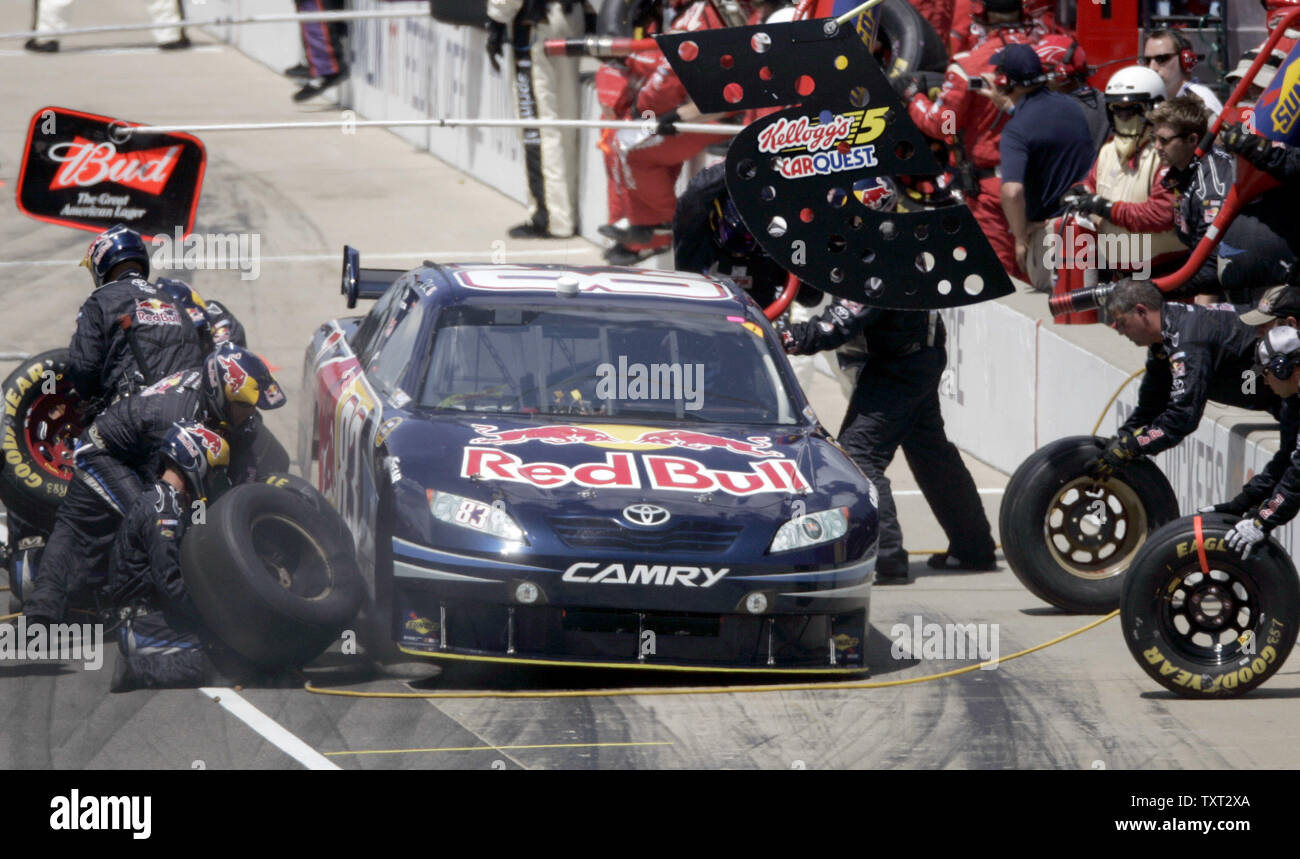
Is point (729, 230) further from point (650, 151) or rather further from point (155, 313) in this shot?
point (650, 151)

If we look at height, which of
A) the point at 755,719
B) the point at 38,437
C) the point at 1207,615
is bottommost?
the point at 755,719

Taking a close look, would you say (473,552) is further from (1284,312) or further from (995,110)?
Answer: (995,110)

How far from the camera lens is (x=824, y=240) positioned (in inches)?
364

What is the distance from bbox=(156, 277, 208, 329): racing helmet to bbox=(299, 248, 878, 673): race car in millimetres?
820

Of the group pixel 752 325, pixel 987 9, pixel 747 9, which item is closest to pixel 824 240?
pixel 752 325

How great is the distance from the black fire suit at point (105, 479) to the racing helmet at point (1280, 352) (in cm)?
437

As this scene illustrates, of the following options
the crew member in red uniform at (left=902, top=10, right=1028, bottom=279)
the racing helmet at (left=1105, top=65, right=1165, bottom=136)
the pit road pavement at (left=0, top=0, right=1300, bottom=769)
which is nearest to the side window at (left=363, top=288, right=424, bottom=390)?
the pit road pavement at (left=0, top=0, right=1300, bottom=769)

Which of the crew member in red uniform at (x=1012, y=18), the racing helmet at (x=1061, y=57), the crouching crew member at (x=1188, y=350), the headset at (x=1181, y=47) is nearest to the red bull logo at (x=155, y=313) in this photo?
the crouching crew member at (x=1188, y=350)

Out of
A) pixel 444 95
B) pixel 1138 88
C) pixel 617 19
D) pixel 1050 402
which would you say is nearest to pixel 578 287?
pixel 1050 402

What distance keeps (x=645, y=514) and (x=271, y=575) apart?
4.82 ft

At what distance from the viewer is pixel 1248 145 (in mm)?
9602

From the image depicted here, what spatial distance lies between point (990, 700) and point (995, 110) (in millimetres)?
6221

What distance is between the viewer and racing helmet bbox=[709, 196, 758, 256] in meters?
11.0

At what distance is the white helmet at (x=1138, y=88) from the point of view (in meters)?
11.4
